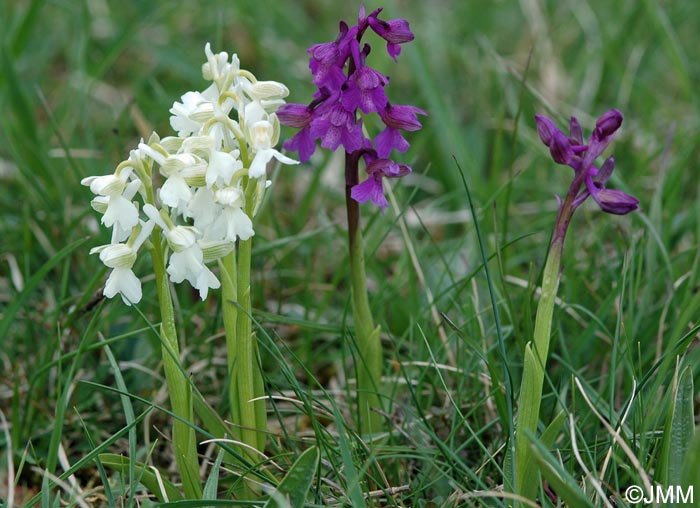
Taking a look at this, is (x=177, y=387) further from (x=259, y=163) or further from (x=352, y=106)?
(x=352, y=106)

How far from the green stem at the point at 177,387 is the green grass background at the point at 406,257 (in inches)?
6.9

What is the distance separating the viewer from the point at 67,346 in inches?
94.7

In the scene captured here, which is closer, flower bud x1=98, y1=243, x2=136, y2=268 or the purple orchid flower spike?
flower bud x1=98, y1=243, x2=136, y2=268

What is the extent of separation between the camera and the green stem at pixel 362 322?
188 centimetres

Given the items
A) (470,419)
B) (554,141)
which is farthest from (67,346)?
(554,141)

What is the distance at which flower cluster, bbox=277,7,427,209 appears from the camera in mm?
1711

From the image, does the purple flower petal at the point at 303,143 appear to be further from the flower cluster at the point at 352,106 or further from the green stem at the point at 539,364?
the green stem at the point at 539,364

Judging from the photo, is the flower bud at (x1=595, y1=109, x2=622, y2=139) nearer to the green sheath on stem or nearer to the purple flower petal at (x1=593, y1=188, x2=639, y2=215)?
the purple flower petal at (x1=593, y1=188, x2=639, y2=215)

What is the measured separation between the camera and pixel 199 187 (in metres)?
1.62

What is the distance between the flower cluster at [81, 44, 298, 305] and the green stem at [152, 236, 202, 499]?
57 mm

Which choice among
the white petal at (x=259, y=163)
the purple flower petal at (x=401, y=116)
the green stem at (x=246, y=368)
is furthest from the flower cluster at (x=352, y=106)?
the green stem at (x=246, y=368)

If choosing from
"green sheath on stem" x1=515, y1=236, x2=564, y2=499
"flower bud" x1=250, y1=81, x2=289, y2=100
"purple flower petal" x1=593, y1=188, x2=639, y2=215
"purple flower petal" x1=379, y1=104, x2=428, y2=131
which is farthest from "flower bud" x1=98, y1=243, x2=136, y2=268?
"purple flower petal" x1=593, y1=188, x2=639, y2=215

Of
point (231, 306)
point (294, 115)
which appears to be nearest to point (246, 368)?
point (231, 306)

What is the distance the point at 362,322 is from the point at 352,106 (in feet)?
1.73
